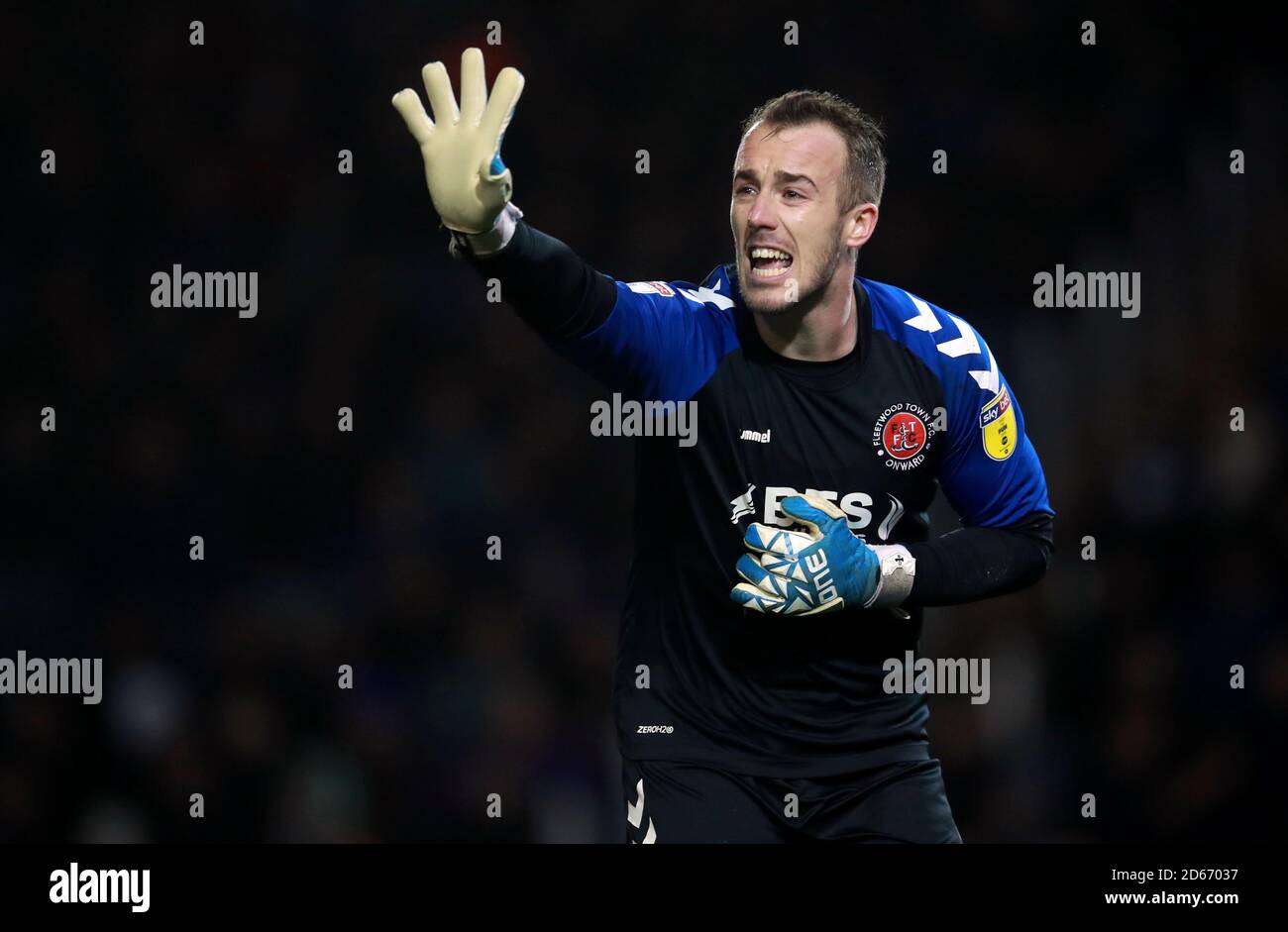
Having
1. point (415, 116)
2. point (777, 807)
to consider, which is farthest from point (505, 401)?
point (415, 116)

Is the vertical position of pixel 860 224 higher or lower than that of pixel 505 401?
higher

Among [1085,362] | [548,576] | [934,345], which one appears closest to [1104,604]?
[1085,362]

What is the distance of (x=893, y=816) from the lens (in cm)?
401

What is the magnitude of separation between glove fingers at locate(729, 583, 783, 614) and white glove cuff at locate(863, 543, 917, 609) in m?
0.24

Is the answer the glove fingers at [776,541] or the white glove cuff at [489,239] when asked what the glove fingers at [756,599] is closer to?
the glove fingers at [776,541]

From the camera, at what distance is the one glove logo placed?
411cm

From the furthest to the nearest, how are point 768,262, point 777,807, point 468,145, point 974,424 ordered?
1. point 974,424
2. point 768,262
3. point 777,807
4. point 468,145

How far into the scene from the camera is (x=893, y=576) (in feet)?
13.1

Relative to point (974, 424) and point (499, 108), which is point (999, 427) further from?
point (499, 108)

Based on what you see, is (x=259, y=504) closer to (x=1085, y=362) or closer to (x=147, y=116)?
(x=147, y=116)

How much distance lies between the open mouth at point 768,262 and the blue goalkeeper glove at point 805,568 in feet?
1.85

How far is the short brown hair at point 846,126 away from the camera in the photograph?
4.21 meters

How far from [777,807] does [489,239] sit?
4.89 feet

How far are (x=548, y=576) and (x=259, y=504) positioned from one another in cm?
122
